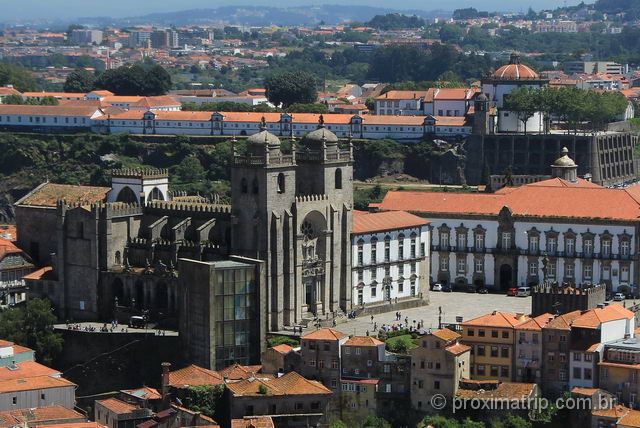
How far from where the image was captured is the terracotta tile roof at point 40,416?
70250 millimetres

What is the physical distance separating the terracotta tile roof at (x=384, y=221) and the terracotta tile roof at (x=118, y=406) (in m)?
17.4

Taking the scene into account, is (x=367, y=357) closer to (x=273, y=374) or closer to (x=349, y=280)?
(x=273, y=374)

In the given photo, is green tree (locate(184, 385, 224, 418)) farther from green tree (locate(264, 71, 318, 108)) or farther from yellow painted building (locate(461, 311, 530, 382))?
green tree (locate(264, 71, 318, 108))

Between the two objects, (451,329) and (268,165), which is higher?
(268,165)

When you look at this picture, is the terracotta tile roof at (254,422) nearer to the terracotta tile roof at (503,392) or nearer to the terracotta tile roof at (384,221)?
the terracotta tile roof at (503,392)

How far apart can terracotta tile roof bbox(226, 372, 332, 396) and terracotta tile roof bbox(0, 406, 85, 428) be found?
6889 millimetres

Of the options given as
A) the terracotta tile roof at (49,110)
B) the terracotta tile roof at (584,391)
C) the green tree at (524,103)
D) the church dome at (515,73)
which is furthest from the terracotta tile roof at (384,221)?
the terracotta tile roof at (49,110)

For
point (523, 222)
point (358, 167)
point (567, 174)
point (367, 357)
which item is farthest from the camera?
point (358, 167)

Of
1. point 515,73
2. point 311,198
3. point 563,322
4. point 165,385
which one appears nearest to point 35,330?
point 165,385

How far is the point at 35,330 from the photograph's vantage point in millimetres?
85562

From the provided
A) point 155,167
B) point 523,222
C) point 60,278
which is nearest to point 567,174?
point 523,222

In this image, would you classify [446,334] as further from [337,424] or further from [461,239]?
[461,239]

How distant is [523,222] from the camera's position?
3782 inches

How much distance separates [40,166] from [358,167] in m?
28.9
